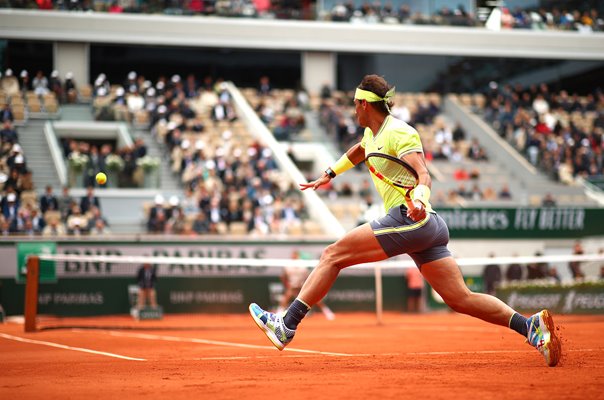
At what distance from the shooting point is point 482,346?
37.1ft

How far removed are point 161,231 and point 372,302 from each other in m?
5.86

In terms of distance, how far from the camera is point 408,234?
7.26 metres

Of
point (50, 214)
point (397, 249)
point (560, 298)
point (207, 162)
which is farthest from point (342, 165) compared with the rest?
point (207, 162)

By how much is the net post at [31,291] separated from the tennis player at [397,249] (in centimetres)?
856

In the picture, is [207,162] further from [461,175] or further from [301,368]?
[301,368]

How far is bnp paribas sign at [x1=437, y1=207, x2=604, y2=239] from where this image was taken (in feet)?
86.4

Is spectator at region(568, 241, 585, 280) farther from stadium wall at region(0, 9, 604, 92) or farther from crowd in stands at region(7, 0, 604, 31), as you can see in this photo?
crowd in stands at region(7, 0, 604, 31)

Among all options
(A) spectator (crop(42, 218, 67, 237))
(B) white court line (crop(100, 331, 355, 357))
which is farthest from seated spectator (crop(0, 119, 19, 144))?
(B) white court line (crop(100, 331, 355, 357))

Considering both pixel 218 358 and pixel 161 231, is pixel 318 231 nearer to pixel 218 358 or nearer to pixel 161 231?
pixel 161 231

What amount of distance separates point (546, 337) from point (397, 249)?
1.38 meters

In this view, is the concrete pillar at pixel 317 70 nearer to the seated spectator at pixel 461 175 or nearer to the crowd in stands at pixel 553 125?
the crowd in stands at pixel 553 125

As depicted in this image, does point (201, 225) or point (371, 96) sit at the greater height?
point (371, 96)

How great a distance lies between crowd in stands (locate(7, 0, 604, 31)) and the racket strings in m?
31.0

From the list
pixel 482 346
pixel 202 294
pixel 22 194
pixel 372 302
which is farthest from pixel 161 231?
pixel 482 346
